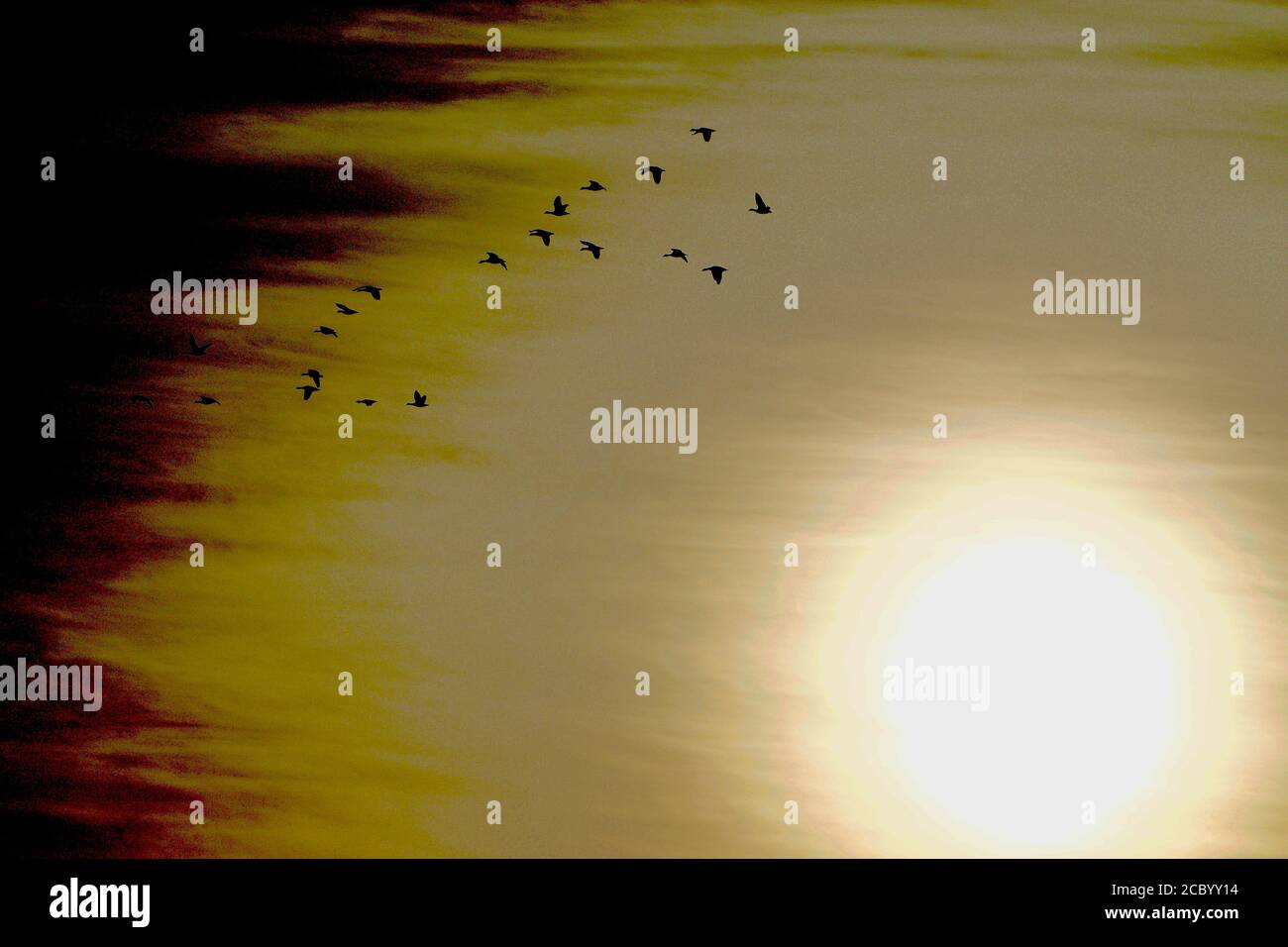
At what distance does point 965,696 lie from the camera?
16.4 m

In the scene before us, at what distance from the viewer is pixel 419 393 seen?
54.2 feet
